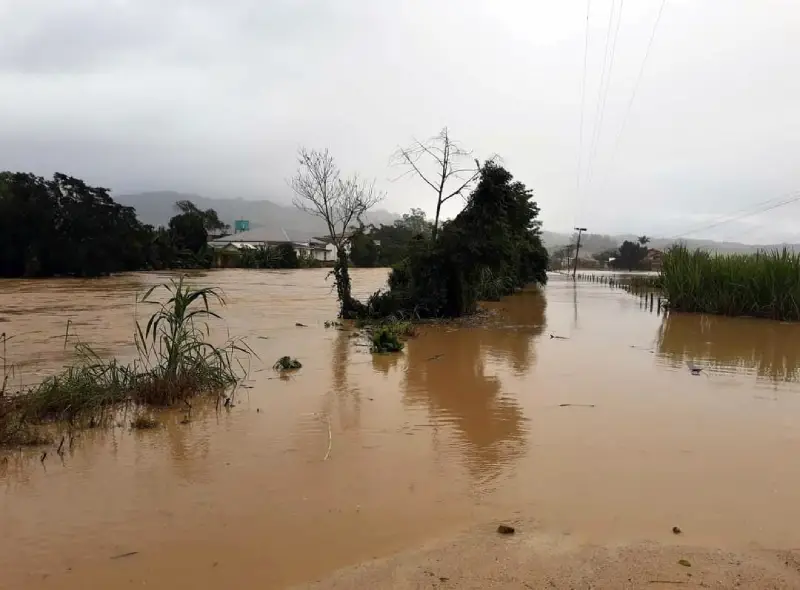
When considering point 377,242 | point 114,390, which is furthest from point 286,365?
point 377,242

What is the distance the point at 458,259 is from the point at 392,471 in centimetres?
1046

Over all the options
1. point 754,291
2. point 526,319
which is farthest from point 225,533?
point 754,291

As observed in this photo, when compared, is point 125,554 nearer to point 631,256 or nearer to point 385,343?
point 385,343

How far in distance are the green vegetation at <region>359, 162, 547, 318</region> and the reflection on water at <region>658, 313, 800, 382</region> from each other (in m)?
4.41

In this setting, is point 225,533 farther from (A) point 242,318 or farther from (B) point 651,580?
(A) point 242,318

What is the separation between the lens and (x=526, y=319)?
1720cm

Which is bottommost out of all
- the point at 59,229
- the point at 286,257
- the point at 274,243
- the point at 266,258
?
the point at 266,258

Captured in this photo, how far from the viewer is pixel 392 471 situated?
4629 millimetres

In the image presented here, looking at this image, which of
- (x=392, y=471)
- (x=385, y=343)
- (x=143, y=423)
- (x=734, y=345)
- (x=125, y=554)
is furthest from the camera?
(x=734, y=345)

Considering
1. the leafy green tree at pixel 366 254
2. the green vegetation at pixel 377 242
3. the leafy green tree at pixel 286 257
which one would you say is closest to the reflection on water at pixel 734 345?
the green vegetation at pixel 377 242

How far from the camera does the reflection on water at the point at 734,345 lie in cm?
966

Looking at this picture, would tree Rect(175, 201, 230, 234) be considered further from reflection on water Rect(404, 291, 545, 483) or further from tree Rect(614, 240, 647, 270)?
reflection on water Rect(404, 291, 545, 483)

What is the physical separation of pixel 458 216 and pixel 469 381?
24.5 ft

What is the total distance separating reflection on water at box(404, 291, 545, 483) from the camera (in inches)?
207
